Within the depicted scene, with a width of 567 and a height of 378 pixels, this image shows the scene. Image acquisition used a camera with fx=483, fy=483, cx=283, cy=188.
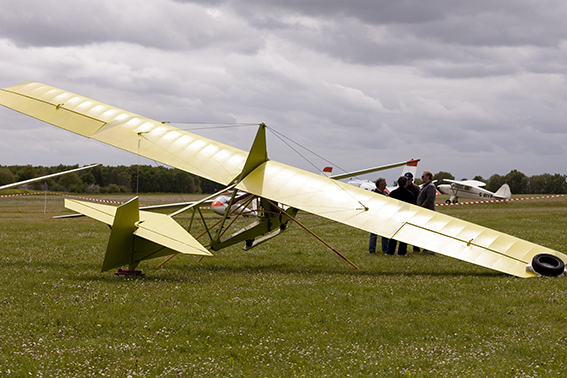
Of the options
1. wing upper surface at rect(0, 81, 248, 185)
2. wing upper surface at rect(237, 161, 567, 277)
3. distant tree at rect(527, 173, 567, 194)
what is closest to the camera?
wing upper surface at rect(237, 161, 567, 277)

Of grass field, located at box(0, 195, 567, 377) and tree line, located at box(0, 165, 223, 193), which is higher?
tree line, located at box(0, 165, 223, 193)

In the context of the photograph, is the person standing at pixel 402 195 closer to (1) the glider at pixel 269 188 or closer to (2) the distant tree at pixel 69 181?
(1) the glider at pixel 269 188

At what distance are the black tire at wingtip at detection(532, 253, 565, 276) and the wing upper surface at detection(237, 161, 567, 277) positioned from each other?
184mm

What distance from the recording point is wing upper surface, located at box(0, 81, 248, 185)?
11086mm

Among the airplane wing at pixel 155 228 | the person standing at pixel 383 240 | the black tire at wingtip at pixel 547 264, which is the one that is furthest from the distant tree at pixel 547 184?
the airplane wing at pixel 155 228

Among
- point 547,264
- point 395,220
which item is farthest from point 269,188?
point 547,264

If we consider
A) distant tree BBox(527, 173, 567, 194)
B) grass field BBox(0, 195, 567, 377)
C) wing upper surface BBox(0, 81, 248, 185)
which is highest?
distant tree BBox(527, 173, 567, 194)

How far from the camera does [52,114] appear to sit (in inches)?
451

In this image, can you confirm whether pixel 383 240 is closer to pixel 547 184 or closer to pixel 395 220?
pixel 395 220

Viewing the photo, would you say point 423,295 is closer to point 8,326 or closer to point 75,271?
point 8,326

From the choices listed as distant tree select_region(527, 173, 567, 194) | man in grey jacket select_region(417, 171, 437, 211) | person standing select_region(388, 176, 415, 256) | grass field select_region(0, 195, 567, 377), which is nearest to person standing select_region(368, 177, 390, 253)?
person standing select_region(388, 176, 415, 256)

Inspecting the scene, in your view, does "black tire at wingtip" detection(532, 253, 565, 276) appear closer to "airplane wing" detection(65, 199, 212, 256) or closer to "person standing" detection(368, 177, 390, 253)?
"person standing" detection(368, 177, 390, 253)

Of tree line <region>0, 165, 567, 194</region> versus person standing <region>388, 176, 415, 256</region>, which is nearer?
person standing <region>388, 176, 415, 256</region>

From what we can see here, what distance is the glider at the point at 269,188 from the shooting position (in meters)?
9.41
